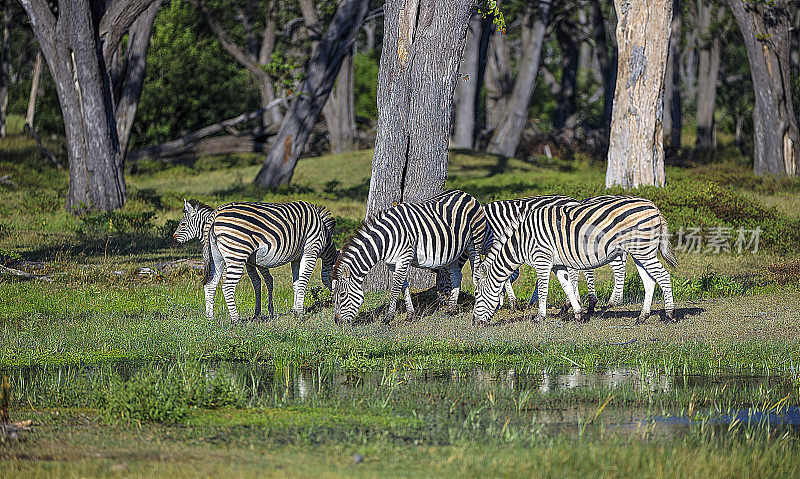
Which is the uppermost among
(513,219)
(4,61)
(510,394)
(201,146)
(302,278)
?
(4,61)

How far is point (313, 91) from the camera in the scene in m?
27.5

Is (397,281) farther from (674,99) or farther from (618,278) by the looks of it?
(674,99)

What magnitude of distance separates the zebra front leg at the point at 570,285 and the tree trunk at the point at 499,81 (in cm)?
2967

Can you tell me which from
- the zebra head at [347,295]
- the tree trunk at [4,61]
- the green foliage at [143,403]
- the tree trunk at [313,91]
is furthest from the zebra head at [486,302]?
the tree trunk at [4,61]

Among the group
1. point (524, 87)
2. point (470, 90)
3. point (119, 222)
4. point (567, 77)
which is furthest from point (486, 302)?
point (567, 77)

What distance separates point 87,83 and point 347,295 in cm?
1337

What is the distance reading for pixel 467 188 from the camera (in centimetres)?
2694

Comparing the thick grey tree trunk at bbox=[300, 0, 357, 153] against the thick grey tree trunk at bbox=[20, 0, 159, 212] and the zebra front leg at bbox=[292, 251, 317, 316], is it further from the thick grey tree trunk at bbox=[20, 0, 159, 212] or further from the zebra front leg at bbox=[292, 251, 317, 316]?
the zebra front leg at bbox=[292, 251, 317, 316]

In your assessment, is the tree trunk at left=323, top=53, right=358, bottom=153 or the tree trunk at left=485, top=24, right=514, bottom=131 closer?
the tree trunk at left=323, top=53, right=358, bottom=153

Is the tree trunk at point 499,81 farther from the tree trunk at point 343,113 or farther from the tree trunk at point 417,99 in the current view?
the tree trunk at point 417,99

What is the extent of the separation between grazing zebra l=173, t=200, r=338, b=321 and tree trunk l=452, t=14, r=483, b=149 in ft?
75.1

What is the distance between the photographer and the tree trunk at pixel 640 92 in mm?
22234

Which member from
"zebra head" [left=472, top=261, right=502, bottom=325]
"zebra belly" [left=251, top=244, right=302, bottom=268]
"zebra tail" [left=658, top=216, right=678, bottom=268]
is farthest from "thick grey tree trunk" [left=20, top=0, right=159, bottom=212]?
"zebra tail" [left=658, top=216, right=678, bottom=268]

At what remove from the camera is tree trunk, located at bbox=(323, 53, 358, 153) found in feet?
116
